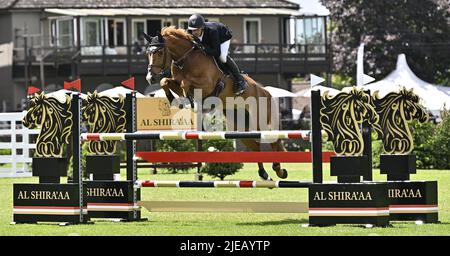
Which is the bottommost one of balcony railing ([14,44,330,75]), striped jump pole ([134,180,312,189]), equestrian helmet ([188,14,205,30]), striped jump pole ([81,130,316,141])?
striped jump pole ([134,180,312,189])

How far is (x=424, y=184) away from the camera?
13.1 meters

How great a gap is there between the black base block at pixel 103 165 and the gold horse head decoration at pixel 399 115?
3.22 meters

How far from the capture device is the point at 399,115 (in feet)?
42.5

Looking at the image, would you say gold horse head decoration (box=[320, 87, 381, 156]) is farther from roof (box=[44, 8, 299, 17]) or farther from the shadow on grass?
roof (box=[44, 8, 299, 17])

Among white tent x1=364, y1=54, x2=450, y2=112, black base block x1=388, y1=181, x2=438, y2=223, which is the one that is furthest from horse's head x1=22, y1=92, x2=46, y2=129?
white tent x1=364, y1=54, x2=450, y2=112

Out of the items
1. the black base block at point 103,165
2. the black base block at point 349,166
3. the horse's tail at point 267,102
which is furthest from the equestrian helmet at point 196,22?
the black base block at point 349,166

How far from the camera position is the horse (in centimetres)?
1447

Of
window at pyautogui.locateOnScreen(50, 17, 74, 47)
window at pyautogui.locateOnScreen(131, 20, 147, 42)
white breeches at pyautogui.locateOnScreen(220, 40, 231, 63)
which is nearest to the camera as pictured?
white breeches at pyautogui.locateOnScreen(220, 40, 231, 63)

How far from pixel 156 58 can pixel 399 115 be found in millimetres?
3252

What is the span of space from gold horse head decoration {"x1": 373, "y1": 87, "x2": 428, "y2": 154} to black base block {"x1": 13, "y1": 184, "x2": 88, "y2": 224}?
142 inches

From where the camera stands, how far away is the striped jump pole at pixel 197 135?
1258 cm

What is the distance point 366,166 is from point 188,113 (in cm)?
1123

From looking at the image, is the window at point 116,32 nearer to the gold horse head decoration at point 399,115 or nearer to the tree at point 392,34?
the tree at point 392,34
